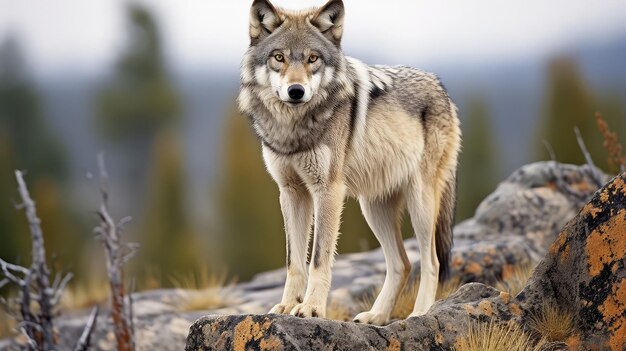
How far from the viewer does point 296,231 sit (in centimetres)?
573

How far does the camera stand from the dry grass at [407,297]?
7.13 meters

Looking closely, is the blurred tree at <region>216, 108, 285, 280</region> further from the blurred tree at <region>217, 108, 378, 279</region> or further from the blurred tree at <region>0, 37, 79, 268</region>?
the blurred tree at <region>0, 37, 79, 268</region>

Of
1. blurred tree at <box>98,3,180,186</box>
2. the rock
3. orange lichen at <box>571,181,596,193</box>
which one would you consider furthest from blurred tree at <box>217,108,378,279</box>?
the rock

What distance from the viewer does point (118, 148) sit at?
54688mm

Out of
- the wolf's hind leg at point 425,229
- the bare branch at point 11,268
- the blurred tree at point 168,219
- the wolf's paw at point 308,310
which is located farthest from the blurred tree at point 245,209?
the wolf's paw at point 308,310

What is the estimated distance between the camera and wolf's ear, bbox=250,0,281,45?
5488 mm

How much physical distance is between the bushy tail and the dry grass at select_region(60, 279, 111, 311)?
6204 millimetres

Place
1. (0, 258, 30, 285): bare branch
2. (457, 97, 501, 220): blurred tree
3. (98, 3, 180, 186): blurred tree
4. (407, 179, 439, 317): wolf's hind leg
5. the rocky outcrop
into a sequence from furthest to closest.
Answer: (98, 3, 180, 186): blurred tree → (457, 97, 501, 220): blurred tree → (0, 258, 30, 285): bare branch → (407, 179, 439, 317): wolf's hind leg → the rocky outcrop

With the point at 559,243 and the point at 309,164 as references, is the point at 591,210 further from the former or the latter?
the point at 309,164

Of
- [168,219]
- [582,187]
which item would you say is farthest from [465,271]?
[168,219]

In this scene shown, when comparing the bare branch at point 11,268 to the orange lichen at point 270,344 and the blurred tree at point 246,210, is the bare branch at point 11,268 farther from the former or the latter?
the blurred tree at point 246,210

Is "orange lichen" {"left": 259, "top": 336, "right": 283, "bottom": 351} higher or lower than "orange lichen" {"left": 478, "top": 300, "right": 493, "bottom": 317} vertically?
Answer: higher

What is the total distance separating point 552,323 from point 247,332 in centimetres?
182

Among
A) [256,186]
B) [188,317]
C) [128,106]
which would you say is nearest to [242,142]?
[256,186]
